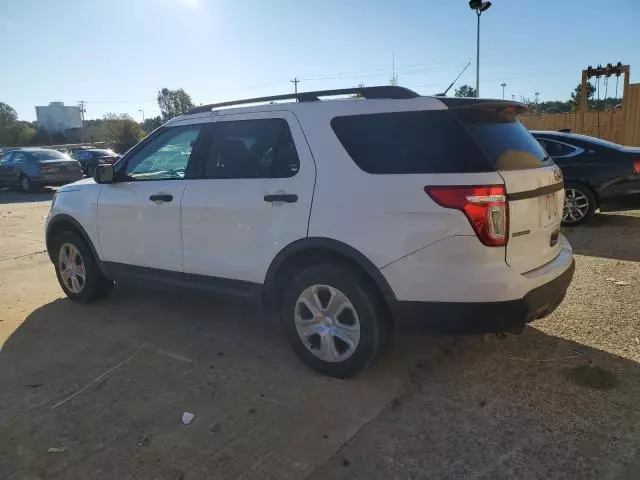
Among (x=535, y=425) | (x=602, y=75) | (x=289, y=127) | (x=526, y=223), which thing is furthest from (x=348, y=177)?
(x=602, y=75)

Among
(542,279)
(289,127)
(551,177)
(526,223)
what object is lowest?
(542,279)

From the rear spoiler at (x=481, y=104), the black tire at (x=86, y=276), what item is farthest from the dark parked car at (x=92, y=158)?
the rear spoiler at (x=481, y=104)

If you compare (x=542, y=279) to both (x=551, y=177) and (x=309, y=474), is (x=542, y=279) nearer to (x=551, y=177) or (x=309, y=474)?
(x=551, y=177)

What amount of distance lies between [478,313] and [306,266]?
1.18 metres

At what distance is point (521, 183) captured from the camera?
9.74ft

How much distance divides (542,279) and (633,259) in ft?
12.1

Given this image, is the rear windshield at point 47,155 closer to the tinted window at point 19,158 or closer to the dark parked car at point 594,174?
the tinted window at point 19,158

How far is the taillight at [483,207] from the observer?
2.81 metres

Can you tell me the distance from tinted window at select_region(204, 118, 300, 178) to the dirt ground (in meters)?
1.03

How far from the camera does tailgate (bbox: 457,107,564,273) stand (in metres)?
2.93

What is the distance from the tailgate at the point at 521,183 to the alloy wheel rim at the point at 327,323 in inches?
40.9

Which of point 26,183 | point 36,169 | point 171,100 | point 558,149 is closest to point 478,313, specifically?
point 558,149

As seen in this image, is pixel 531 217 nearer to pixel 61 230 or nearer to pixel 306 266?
pixel 306 266

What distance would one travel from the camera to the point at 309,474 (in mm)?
2525
